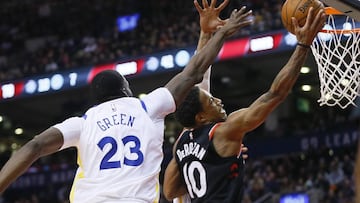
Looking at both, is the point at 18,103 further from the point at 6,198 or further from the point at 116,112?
the point at 116,112

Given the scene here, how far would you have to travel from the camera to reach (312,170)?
14.5m

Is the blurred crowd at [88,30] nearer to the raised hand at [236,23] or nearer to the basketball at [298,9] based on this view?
the basketball at [298,9]

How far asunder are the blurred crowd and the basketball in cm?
993

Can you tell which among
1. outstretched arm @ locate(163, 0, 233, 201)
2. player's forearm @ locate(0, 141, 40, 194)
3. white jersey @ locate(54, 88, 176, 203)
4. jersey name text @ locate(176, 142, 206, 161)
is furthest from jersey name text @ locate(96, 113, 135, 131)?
outstretched arm @ locate(163, 0, 233, 201)

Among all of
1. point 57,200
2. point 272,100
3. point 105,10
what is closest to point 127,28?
point 105,10

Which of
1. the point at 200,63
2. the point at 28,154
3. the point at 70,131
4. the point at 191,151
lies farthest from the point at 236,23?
the point at 28,154

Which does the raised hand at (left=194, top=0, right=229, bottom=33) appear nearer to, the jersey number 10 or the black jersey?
the black jersey

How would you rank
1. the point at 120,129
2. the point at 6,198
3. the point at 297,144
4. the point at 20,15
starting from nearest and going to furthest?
the point at 120,129 < the point at 297,144 < the point at 6,198 < the point at 20,15

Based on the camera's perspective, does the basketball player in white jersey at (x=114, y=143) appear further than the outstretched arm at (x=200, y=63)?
No

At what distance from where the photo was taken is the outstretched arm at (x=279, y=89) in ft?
12.7

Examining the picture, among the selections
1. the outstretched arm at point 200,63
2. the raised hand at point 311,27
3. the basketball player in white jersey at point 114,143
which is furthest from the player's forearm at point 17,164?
the raised hand at point 311,27

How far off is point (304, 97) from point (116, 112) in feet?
49.6

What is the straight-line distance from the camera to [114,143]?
3.57 meters

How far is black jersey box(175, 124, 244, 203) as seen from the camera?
413 centimetres
